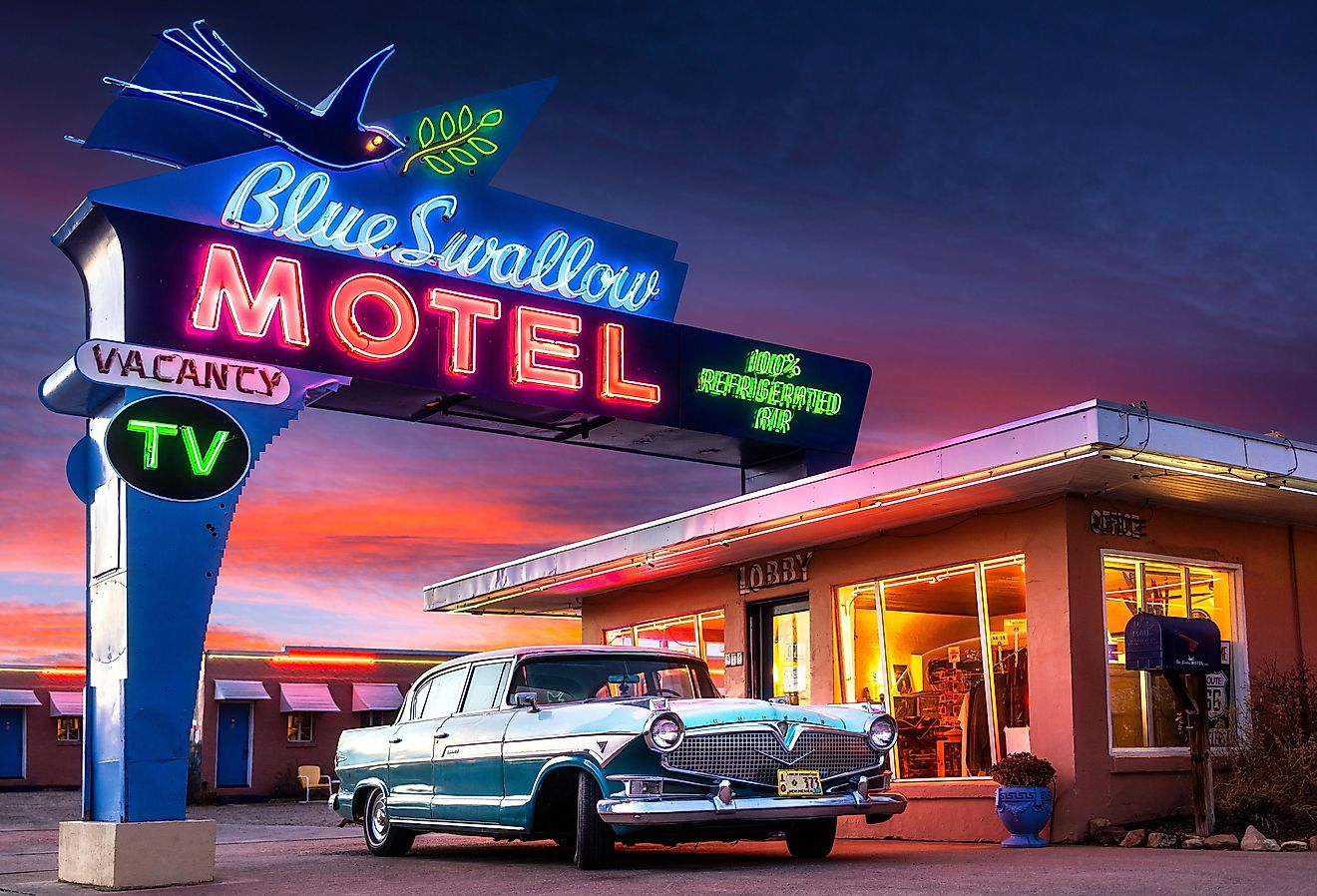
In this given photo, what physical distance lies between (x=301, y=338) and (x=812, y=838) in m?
6.85

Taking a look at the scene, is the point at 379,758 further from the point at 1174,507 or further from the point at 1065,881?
the point at 1174,507

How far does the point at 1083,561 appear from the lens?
1299cm

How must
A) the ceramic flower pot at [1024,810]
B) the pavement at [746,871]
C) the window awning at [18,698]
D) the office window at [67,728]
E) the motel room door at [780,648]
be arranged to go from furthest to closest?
1. the office window at [67,728]
2. the window awning at [18,698]
3. the motel room door at [780,648]
4. the ceramic flower pot at [1024,810]
5. the pavement at [746,871]

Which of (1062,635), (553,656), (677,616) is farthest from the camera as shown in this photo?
(677,616)

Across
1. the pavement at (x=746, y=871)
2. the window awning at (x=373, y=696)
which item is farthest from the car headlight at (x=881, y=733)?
the window awning at (x=373, y=696)

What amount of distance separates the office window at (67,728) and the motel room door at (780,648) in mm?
31651

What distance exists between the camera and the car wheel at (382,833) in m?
13.0

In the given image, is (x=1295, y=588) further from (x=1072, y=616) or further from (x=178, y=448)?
(x=178, y=448)

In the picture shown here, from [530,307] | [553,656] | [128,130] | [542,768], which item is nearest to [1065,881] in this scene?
[542,768]

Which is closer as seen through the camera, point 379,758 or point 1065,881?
point 1065,881

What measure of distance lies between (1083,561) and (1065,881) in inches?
200

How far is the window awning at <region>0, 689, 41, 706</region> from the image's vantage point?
135ft

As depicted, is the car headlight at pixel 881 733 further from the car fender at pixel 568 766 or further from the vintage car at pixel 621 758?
the car fender at pixel 568 766

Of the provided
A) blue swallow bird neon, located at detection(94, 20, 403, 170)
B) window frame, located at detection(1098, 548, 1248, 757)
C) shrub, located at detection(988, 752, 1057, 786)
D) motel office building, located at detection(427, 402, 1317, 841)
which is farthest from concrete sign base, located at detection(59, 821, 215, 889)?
window frame, located at detection(1098, 548, 1248, 757)
